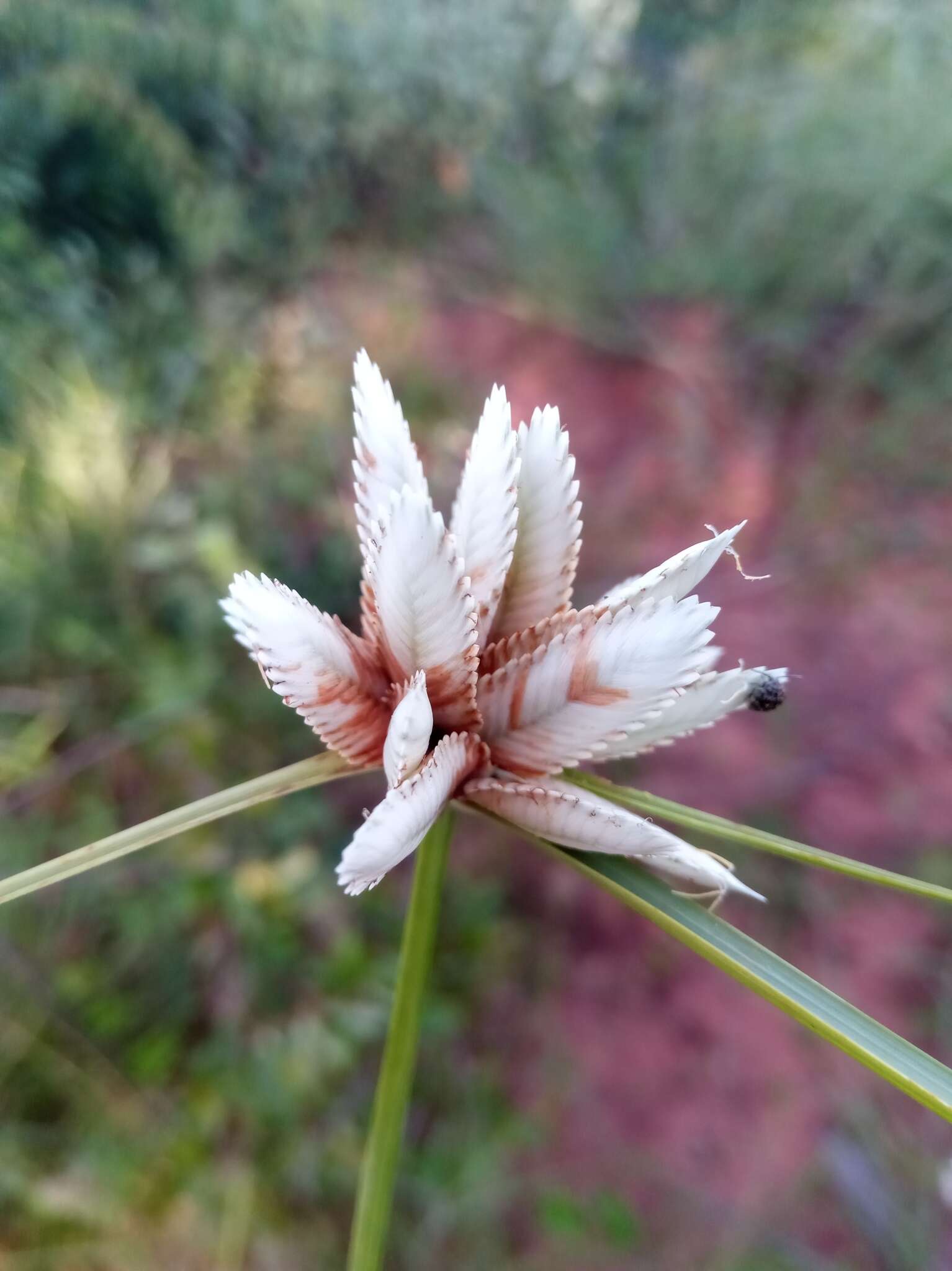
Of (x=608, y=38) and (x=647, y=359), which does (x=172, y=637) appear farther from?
(x=608, y=38)

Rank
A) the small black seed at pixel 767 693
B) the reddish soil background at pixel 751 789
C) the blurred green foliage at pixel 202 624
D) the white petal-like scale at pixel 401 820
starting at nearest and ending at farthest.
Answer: the white petal-like scale at pixel 401 820 < the small black seed at pixel 767 693 < the blurred green foliage at pixel 202 624 < the reddish soil background at pixel 751 789

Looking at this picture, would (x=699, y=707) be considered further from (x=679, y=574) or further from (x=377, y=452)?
(x=377, y=452)

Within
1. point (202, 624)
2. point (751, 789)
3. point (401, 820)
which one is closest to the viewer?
point (401, 820)

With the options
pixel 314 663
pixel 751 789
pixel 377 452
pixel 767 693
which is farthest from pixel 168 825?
pixel 751 789

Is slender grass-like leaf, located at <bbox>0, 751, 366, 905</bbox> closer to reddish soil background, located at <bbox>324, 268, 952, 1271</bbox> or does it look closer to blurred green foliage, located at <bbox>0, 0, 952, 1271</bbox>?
blurred green foliage, located at <bbox>0, 0, 952, 1271</bbox>

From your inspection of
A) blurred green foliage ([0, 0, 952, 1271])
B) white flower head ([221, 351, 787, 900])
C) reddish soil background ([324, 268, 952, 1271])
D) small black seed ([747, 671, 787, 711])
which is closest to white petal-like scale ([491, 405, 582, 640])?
white flower head ([221, 351, 787, 900])

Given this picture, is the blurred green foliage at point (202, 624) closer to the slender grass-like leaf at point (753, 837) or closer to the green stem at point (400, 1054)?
the green stem at point (400, 1054)

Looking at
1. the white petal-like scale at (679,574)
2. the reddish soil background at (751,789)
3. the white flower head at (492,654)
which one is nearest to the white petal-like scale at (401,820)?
the white flower head at (492,654)
